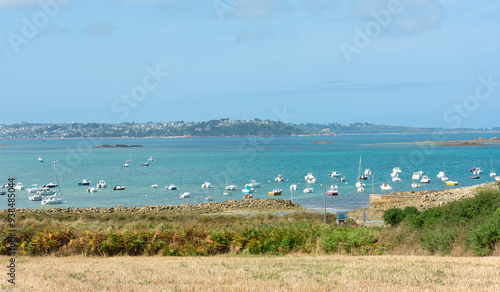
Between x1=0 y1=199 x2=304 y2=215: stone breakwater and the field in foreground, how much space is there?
4069 centimetres

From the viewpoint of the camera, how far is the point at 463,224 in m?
18.0

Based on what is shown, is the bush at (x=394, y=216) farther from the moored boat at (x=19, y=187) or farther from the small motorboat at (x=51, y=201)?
the moored boat at (x=19, y=187)

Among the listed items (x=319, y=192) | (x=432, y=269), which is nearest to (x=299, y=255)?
(x=432, y=269)

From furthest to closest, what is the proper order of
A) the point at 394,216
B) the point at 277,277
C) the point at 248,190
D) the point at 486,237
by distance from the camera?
the point at 248,190 < the point at 394,216 < the point at 486,237 < the point at 277,277

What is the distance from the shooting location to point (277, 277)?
961 cm

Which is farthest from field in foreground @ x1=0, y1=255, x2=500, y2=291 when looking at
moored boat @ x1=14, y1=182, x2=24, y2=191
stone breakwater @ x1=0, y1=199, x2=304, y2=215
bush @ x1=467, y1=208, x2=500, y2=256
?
moored boat @ x1=14, y1=182, x2=24, y2=191

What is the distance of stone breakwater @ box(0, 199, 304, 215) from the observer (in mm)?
52619

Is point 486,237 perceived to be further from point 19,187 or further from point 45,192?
point 19,187

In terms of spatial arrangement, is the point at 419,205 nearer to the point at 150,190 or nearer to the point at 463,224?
the point at 463,224

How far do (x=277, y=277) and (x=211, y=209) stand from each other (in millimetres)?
46114

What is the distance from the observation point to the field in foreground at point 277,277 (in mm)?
8438

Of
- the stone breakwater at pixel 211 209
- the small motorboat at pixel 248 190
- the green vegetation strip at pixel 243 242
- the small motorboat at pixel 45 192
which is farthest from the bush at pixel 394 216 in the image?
the small motorboat at pixel 45 192

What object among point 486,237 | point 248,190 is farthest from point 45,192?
point 486,237

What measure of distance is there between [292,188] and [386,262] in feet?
202
